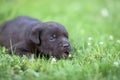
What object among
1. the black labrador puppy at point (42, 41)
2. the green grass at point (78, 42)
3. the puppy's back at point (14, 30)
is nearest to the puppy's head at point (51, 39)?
the black labrador puppy at point (42, 41)

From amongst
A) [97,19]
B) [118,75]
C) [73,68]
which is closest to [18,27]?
[73,68]

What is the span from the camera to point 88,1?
44.2 feet

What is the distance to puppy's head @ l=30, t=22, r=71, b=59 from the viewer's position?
6.61m

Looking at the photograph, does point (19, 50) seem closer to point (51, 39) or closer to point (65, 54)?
point (51, 39)

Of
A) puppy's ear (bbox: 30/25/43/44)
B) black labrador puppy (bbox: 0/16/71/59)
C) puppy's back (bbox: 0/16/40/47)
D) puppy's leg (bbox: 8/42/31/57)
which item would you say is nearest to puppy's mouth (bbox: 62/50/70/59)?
black labrador puppy (bbox: 0/16/71/59)

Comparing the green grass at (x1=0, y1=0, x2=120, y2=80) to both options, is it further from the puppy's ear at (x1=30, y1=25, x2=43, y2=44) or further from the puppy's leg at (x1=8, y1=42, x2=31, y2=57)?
the puppy's ear at (x1=30, y1=25, x2=43, y2=44)

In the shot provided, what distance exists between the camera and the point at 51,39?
22.2 feet

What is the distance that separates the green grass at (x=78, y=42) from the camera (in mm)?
5379

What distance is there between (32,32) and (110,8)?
4.90 m

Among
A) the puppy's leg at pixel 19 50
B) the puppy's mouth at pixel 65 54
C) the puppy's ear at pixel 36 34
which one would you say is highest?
the puppy's ear at pixel 36 34

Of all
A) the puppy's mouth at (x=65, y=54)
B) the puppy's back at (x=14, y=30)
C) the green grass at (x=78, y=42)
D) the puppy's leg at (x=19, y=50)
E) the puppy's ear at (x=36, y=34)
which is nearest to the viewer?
the green grass at (x=78, y=42)

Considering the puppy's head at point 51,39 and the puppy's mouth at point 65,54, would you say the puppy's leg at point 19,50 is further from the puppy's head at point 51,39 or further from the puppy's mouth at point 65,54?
the puppy's mouth at point 65,54

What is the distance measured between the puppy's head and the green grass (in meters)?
0.21

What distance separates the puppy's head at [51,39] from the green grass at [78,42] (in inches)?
8.4
